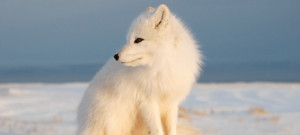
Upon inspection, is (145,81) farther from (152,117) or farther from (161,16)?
(161,16)

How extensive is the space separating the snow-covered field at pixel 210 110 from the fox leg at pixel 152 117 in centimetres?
291

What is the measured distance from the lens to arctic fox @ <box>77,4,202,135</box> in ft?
11.9

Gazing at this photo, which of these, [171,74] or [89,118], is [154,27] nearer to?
[171,74]

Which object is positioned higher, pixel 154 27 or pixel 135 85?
pixel 154 27

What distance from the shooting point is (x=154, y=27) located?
363 cm

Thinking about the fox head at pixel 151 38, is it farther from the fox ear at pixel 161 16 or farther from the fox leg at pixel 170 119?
the fox leg at pixel 170 119

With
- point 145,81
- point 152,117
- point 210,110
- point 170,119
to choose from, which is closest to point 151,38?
point 145,81

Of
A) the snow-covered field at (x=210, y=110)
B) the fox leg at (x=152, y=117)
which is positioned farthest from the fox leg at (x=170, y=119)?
the snow-covered field at (x=210, y=110)

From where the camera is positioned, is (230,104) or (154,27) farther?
(230,104)

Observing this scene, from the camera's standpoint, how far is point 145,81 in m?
3.80

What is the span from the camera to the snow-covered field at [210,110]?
7.02 m

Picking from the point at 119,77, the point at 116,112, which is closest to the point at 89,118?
the point at 116,112

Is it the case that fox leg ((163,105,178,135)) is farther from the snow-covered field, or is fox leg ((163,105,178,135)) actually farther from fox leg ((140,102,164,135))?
the snow-covered field

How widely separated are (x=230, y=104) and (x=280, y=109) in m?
1.54
